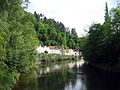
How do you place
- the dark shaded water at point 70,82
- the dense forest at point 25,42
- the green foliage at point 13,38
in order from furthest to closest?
1. the dark shaded water at point 70,82
2. the green foliage at point 13,38
3. the dense forest at point 25,42

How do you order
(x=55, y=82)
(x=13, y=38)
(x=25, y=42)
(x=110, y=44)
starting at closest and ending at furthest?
(x=13, y=38) → (x=55, y=82) → (x=25, y=42) → (x=110, y=44)

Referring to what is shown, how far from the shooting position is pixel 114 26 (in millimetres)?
69375

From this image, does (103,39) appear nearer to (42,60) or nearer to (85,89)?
(85,89)

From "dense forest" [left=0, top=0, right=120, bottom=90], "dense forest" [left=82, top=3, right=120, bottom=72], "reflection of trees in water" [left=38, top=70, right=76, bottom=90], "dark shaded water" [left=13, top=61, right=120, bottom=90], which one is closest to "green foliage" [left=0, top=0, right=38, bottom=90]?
"dense forest" [left=0, top=0, right=120, bottom=90]

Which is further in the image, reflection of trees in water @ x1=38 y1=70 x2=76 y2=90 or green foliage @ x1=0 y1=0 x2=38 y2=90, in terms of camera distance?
reflection of trees in water @ x1=38 y1=70 x2=76 y2=90

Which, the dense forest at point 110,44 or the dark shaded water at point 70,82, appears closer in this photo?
the dark shaded water at point 70,82

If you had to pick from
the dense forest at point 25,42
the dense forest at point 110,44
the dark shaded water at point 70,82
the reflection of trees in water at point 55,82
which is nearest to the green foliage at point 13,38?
the dense forest at point 25,42

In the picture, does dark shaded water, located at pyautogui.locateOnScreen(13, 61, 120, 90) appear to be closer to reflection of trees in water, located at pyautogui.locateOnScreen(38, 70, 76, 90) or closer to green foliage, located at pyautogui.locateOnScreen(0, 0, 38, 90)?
reflection of trees in water, located at pyautogui.locateOnScreen(38, 70, 76, 90)

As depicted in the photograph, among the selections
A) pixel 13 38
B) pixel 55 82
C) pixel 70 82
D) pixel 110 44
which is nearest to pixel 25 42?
pixel 55 82

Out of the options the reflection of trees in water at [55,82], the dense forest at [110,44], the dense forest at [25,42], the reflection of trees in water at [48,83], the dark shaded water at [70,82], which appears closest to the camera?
the dense forest at [25,42]

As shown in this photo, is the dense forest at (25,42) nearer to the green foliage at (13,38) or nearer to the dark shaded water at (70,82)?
the green foliage at (13,38)

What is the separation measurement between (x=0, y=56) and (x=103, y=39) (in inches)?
1755

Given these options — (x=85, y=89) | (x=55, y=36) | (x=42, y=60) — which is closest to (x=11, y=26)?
(x=85, y=89)

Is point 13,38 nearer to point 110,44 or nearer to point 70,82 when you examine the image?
point 70,82
